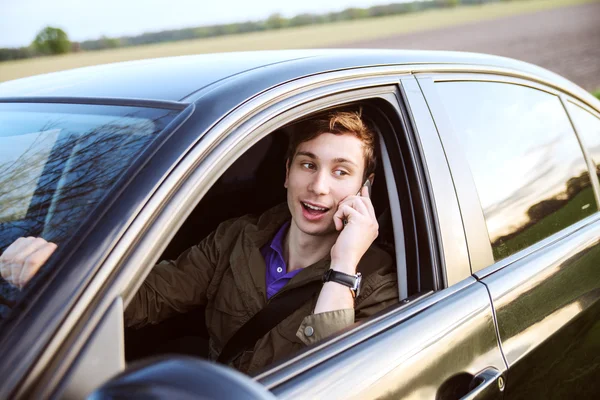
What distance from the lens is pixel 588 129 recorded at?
8.43ft

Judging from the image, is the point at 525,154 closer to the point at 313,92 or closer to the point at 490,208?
the point at 490,208

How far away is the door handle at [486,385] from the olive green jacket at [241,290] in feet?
1.10

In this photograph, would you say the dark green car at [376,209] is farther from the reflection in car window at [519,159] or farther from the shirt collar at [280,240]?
the shirt collar at [280,240]

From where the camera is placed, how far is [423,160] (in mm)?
1730

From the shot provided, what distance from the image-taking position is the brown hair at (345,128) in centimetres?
199

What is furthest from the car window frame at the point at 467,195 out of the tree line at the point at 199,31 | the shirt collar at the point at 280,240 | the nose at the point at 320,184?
the tree line at the point at 199,31

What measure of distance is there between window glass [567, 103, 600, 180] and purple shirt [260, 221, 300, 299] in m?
1.30

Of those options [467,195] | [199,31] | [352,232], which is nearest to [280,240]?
[352,232]

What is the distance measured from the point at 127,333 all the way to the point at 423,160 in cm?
120

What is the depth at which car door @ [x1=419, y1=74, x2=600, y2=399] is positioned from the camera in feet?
5.83

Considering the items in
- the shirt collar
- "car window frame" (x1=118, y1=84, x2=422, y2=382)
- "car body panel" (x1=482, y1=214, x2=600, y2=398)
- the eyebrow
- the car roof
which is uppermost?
the car roof

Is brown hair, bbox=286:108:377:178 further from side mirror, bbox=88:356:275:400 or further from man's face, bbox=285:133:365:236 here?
side mirror, bbox=88:356:275:400

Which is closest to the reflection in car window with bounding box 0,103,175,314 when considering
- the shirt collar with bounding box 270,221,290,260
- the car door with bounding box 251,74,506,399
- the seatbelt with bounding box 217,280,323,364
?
the car door with bounding box 251,74,506,399

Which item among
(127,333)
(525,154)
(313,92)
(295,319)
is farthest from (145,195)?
(525,154)
